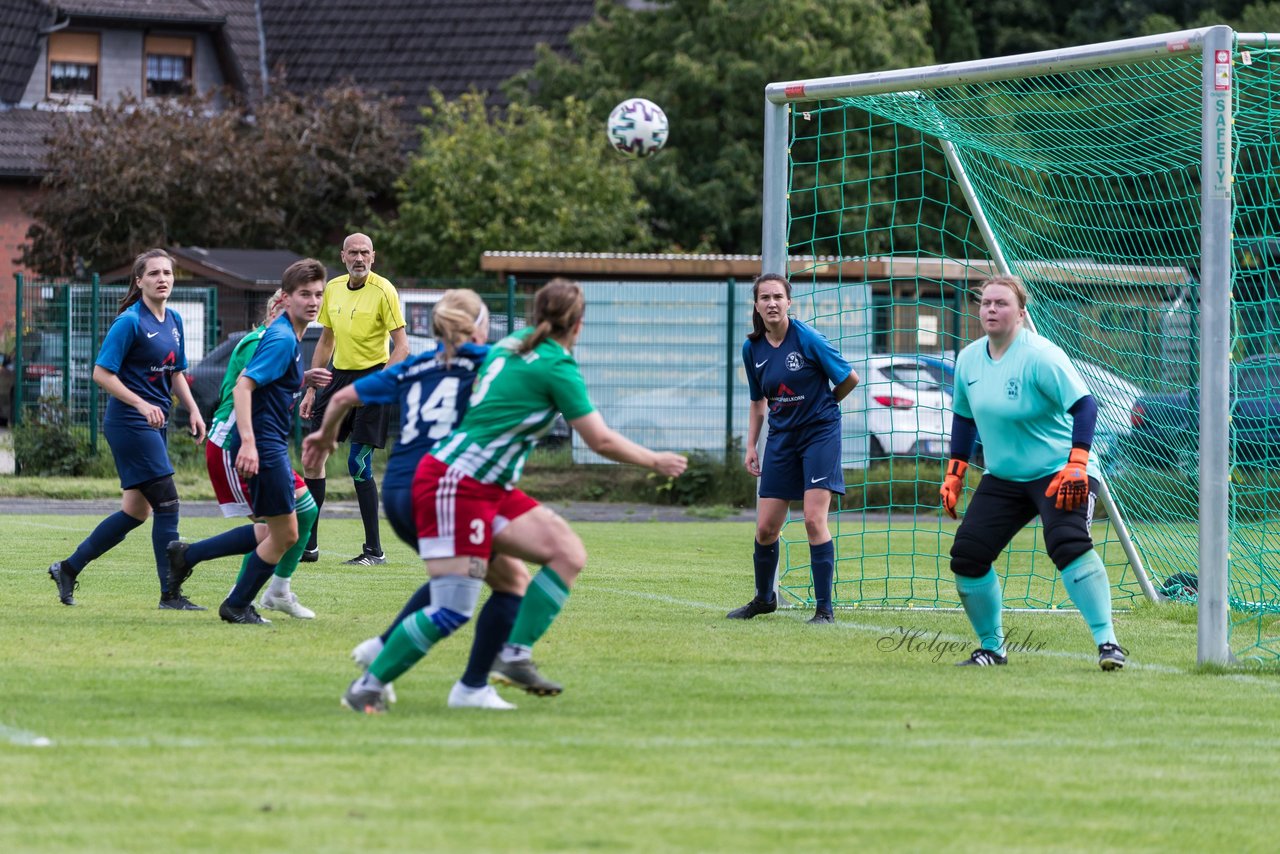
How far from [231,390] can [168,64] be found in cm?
2922

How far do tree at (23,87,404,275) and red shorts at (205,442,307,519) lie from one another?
869 inches

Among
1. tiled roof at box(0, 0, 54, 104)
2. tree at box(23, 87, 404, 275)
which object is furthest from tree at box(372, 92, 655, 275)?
tiled roof at box(0, 0, 54, 104)

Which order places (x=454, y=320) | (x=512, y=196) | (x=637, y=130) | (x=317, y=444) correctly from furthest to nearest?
(x=512, y=196)
(x=637, y=130)
(x=317, y=444)
(x=454, y=320)

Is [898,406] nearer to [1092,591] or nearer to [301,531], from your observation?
[301,531]

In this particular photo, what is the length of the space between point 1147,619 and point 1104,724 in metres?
3.91

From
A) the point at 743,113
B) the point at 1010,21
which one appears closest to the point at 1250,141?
the point at 743,113

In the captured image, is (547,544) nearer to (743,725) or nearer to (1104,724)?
(743,725)

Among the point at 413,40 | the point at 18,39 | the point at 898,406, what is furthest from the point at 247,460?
the point at 413,40

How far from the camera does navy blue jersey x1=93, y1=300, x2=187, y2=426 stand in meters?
9.65

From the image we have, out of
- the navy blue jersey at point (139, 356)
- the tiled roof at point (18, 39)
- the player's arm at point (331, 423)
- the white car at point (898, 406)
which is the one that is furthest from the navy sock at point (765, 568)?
the tiled roof at point (18, 39)

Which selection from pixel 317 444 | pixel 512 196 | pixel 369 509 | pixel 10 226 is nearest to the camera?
pixel 317 444

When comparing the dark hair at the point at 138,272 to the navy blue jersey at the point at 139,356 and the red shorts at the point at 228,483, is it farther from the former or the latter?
the red shorts at the point at 228,483

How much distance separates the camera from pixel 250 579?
30.5 feet

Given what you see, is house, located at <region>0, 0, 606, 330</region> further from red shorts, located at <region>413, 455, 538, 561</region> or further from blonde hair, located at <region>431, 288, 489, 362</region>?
red shorts, located at <region>413, 455, 538, 561</region>
